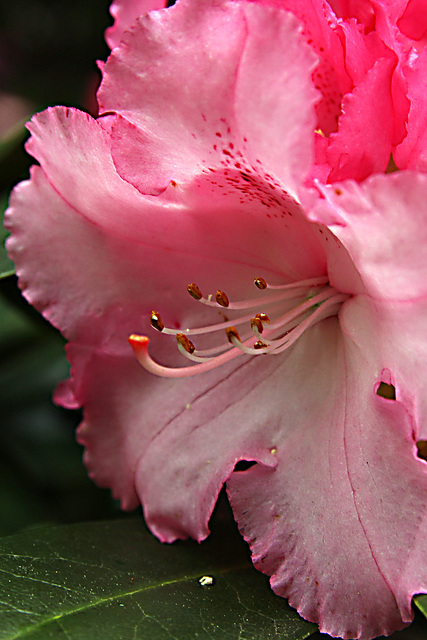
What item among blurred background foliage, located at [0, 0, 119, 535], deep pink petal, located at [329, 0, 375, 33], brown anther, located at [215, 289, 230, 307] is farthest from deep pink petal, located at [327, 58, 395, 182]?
blurred background foliage, located at [0, 0, 119, 535]

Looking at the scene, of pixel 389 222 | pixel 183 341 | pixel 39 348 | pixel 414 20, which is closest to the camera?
pixel 389 222

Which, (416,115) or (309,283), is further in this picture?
(309,283)

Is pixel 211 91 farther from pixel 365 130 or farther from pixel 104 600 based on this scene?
pixel 104 600

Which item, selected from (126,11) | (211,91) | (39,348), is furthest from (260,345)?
(39,348)

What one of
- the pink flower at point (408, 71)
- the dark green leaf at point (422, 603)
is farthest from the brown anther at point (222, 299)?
the dark green leaf at point (422, 603)

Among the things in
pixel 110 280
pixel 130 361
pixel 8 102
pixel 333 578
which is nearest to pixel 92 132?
pixel 110 280

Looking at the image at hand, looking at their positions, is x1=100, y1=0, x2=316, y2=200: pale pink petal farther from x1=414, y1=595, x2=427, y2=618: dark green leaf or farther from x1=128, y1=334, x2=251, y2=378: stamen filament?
x1=414, y1=595, x2=427, y2=618: dark green leaf
